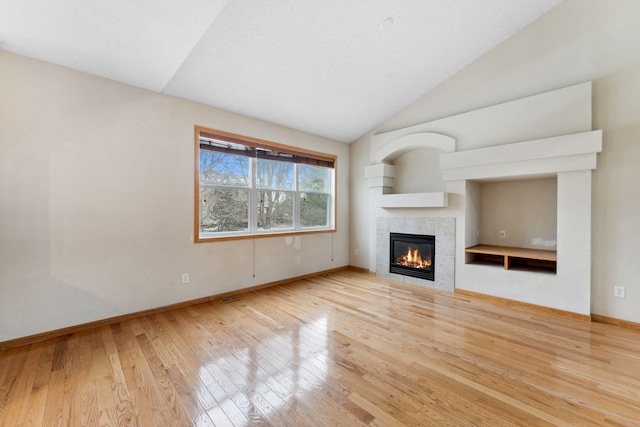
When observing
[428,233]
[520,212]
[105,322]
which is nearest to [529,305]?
[520,212]

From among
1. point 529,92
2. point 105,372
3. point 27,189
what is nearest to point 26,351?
point 105,372

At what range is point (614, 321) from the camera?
2.89 meters

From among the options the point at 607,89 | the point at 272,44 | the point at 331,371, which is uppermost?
the point at 272,44

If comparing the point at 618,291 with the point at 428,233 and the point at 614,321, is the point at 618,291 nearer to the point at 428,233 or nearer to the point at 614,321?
the point at 614,321

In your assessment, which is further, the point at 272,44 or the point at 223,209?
the point at 223,209

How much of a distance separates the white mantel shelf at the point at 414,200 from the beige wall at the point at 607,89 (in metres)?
1.63

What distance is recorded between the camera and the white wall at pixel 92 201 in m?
2.44

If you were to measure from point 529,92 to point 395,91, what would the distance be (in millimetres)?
1746

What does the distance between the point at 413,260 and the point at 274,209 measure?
255 cm

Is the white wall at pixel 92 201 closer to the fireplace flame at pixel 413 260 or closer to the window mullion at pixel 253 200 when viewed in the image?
the window mullion at pixel 253 200

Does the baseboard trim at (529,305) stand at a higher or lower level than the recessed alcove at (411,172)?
lower

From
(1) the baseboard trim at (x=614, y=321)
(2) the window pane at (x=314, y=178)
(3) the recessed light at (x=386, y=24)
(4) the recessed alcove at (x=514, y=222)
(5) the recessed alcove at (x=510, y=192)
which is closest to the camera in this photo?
(1) the baseboard trim at (x=614, y=321)

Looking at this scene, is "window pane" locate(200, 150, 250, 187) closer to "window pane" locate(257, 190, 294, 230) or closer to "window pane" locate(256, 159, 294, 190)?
"window pane" locate(256, 159, 294, 190)

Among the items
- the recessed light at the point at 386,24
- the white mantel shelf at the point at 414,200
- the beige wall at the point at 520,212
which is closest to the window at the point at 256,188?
the white mantel shelf at the point at 414,200
